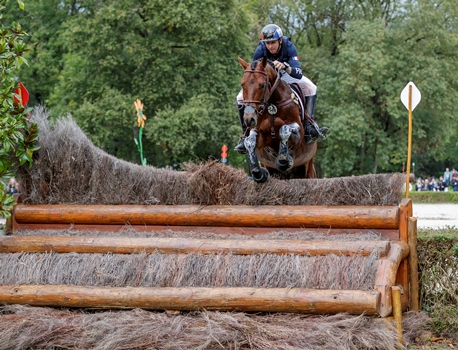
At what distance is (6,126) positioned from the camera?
7.45 meters

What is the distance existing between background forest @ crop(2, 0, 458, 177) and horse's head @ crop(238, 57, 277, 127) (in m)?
24.2

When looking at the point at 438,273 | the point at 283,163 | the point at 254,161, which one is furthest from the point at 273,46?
the point at 438,273

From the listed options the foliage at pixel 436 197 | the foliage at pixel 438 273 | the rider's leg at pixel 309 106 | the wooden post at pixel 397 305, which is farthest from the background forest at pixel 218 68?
the wooden post at pixel 397 305

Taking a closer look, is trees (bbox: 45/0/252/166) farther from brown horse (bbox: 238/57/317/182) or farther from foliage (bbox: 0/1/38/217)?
foliage (bbox: 0/1/38/217)

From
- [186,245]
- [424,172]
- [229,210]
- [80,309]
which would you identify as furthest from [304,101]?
[424,172]

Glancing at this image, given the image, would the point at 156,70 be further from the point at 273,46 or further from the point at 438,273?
the point at 438,273

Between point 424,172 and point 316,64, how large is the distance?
29229mm

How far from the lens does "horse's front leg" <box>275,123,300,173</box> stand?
8789 mm

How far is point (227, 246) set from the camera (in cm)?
681

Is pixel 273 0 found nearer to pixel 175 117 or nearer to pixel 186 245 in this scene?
pixel 175 117

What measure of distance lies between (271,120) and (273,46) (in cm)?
98

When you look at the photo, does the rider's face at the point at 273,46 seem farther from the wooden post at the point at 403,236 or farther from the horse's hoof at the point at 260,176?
the wooden post at the point at 403,236

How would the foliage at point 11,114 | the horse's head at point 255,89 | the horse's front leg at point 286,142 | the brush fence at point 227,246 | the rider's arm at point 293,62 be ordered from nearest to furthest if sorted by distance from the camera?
the brush fence at point 227,246 < the foliage at point 11,114 < the horse's head at point 255,89 < the horse's front leg at point 286,142 < the rider's arm at point 293,62

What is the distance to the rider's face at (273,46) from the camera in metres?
9.14
